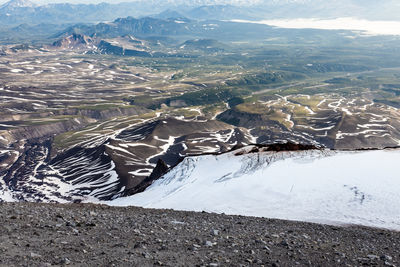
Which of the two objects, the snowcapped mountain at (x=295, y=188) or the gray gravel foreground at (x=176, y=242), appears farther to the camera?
the snowcapped mountain at (x=295, y=188)

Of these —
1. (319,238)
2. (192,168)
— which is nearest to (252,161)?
(192,168)

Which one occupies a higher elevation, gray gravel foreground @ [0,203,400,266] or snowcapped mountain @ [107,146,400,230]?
gray gravel foreground @ [0,203,400,266]

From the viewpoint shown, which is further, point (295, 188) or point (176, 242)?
point (295, 188)

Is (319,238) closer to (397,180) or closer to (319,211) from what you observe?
(319,211)

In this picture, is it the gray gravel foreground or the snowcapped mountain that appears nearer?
the gray gravel foreground

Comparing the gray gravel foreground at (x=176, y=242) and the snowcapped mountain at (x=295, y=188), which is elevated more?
the gray gravel foreground at (x=176, y=242)
